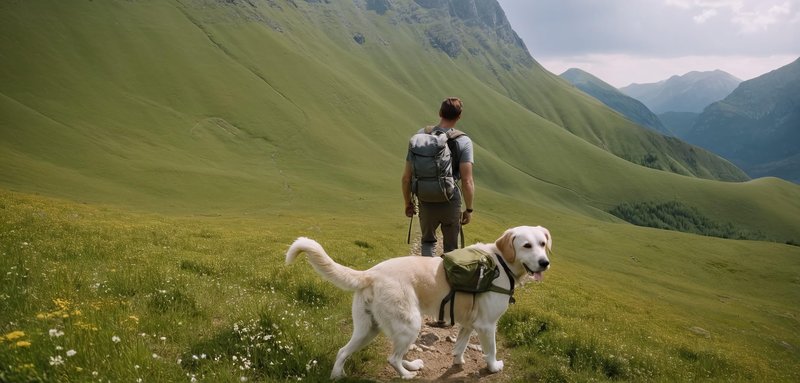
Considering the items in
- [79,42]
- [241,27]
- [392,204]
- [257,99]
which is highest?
[241,27]

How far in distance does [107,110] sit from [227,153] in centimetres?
3129

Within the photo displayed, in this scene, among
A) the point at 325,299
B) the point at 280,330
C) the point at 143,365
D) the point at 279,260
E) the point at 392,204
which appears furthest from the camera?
the point at 392,204

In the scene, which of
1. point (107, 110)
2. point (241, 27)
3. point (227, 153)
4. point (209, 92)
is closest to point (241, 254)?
point (227, 153)

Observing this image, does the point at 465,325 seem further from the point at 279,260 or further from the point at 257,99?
the point at 257,99

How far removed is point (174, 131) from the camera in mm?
124562

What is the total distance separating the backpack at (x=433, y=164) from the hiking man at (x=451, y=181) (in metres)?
0.02

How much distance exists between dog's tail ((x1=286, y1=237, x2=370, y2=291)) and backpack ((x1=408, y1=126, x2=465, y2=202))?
117 inches

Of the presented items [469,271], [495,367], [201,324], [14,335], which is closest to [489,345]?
[495,367]

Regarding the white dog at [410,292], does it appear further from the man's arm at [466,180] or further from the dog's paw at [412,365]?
the man's arm at [466,180]

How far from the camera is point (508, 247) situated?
26.8 ft

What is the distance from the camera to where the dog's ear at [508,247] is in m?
8.10

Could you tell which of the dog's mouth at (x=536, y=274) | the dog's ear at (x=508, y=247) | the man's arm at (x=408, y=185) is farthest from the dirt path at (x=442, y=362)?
the man's arm at (x=408, y=185)

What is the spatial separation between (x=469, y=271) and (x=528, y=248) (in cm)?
115

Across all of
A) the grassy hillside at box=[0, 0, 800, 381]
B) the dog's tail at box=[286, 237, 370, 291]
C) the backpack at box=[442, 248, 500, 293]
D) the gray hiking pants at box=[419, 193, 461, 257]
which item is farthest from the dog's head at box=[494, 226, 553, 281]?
the dog's tail at box=[286, 237, 370, 291]
